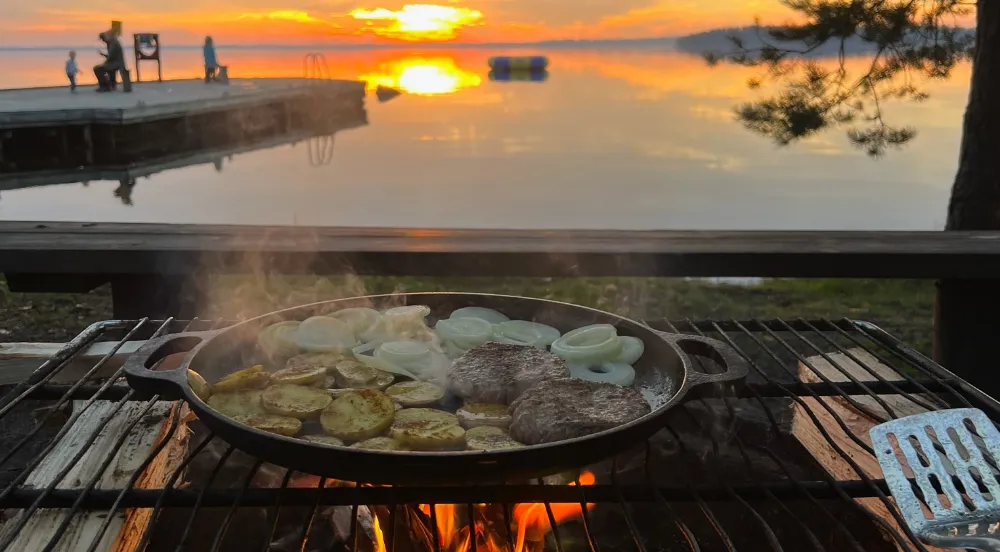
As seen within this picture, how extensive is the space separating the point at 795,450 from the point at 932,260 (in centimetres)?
139

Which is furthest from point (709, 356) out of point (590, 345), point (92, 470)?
point (92, 470)

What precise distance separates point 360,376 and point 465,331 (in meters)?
0.46

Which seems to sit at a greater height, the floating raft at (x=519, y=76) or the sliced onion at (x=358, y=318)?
the floating raft at (x=519, y=76)

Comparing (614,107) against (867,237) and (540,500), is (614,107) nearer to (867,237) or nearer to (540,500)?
(867,237)

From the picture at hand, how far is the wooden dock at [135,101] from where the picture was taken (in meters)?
16.8

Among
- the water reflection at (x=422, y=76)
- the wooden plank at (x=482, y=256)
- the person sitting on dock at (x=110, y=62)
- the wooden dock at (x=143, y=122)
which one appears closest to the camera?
the wooden plank at (x=482, y=256)

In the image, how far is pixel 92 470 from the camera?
2.30 m

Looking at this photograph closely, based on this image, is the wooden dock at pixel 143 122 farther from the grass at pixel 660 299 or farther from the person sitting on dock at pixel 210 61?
the grass at pixel 660 299

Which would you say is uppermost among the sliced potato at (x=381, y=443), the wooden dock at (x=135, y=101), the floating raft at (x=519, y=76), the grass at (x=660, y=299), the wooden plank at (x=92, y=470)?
the floating raft at (x=519, y=76)

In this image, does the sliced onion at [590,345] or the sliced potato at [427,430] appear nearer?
the sliced potato at [427,430]

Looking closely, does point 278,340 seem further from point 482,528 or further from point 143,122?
point 143,122

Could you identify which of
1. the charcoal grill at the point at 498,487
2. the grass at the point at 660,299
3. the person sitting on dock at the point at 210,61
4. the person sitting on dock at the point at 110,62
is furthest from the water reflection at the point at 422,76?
the charcoal grill at the point at 498,487

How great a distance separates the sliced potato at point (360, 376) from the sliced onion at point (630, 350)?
0.79 meters

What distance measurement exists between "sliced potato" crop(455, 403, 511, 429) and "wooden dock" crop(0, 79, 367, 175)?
1826 cm
